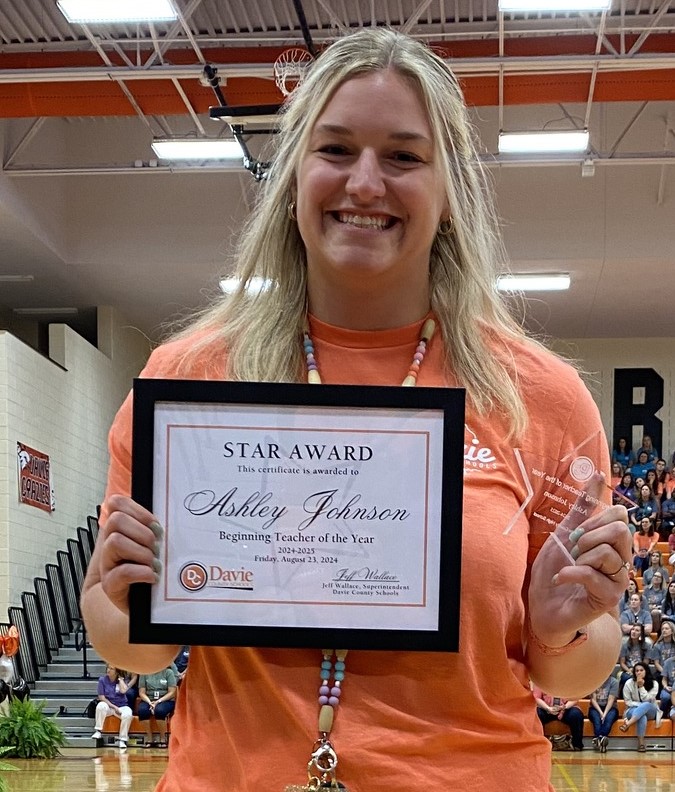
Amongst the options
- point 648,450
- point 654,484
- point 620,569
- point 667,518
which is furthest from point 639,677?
point 620,569

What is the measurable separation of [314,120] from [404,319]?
0.30m

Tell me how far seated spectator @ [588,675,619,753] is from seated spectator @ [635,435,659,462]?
26.2ft

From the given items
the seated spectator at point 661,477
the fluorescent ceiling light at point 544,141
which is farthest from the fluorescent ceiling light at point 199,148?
the seated spectator at point 661,477

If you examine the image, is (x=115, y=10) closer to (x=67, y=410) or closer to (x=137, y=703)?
(x=137, y=703)

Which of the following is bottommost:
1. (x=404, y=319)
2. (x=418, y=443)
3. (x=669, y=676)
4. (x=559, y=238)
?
(x=669, y=676)

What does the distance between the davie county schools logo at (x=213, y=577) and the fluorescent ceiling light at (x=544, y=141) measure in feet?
37.3

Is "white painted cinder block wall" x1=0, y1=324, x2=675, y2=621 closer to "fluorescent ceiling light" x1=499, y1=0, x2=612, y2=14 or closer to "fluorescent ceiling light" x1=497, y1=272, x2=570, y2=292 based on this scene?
"fluorescent ceiling light" x1=497, y1=272, x2=570, y2=292

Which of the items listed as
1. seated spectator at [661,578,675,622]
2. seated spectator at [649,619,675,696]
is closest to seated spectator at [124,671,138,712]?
seated spectator at [649,619,675,696]

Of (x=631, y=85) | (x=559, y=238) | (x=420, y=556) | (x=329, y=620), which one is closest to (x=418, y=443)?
(x=420, y=556)

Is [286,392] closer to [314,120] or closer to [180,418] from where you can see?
[180,418]

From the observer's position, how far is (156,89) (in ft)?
39.8

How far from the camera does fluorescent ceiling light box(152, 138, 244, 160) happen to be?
12.9 metres

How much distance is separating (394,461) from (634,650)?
39.9ft

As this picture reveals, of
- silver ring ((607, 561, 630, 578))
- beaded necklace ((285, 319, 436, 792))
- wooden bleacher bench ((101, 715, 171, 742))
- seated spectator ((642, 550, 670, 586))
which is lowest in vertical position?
wooden bleacher bench ((101, 715, 171, 742))
